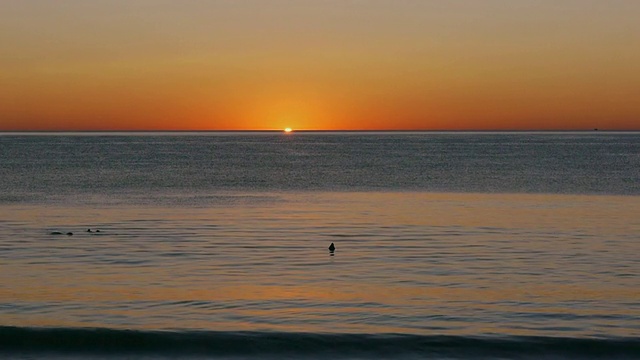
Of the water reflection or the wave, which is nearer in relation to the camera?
the wave

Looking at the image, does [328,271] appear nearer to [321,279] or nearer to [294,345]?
[321,279]

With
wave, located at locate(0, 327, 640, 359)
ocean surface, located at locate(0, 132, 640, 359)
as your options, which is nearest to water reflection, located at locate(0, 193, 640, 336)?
ocean surface, located at locate(0, 132, 640, 359)

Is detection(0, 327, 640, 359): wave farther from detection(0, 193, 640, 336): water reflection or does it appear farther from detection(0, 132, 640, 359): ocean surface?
detection(0, 193, 640, 336): water reflection

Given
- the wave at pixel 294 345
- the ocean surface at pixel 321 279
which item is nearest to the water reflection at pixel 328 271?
the ocean surface at pixel 321 279

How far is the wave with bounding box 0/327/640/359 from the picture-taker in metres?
16.2

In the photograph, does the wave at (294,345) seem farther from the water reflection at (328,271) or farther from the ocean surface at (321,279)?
the water reflection at (328,271)

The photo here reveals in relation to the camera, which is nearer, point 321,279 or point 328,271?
point 321,279

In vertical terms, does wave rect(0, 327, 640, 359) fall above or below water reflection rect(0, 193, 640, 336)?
below

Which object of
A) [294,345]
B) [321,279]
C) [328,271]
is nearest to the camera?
[294,345]

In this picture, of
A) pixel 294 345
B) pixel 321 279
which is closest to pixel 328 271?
pixel 321 279

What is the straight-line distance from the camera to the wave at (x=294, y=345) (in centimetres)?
1622

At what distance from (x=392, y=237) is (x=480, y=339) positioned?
50.0 feet

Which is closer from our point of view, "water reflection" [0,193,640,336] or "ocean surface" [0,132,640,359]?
"ocean surface" [0,132,640,359]

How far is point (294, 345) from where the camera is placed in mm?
16719
